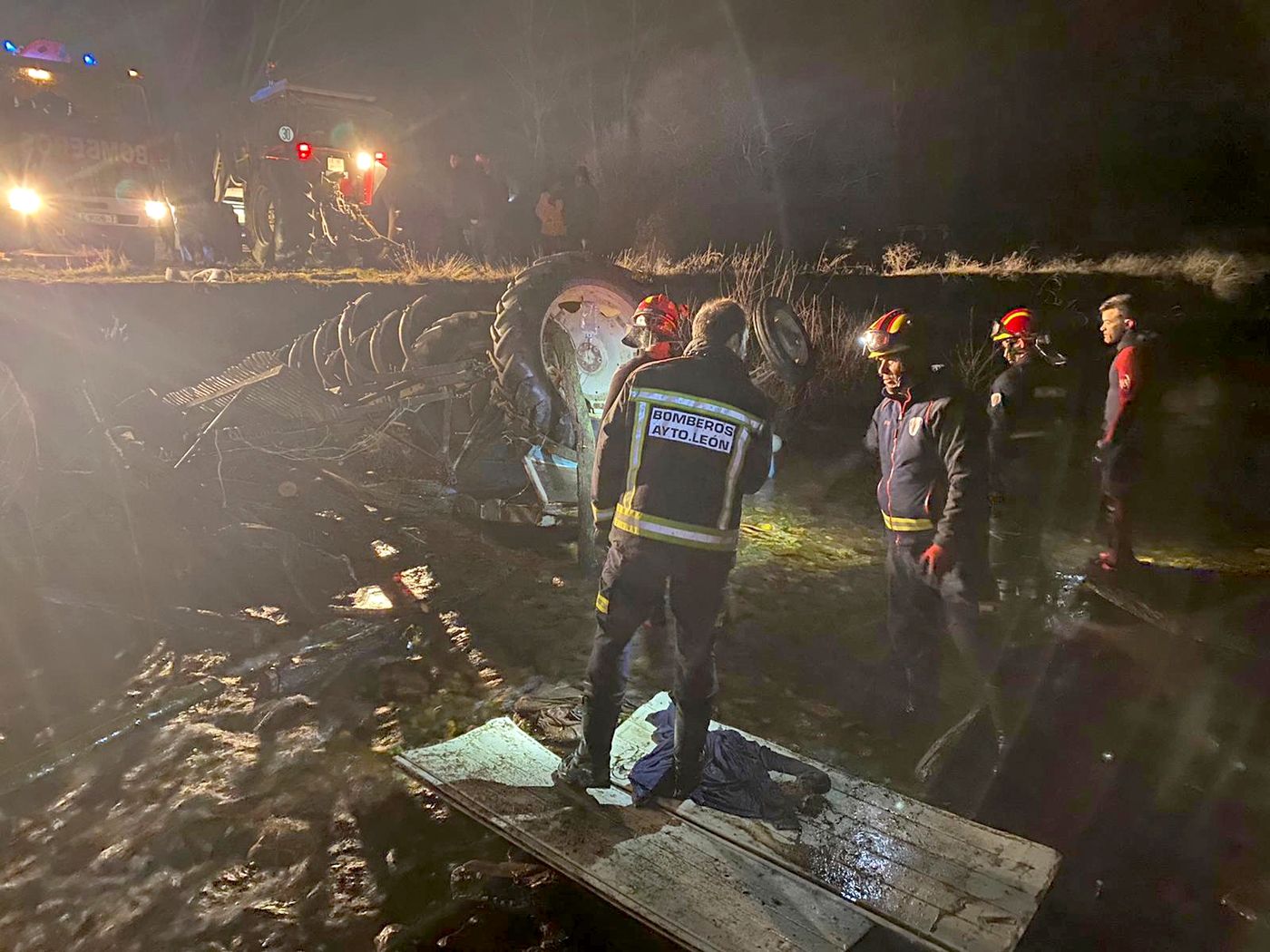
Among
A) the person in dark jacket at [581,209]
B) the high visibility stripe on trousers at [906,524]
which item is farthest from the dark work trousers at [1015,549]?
the person in dark jacket at [581,209]

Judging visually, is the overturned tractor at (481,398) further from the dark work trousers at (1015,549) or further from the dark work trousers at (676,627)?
the dark work trousers at (1015,549)

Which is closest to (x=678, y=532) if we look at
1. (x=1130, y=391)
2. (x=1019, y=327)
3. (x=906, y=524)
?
(x=906, y=524)

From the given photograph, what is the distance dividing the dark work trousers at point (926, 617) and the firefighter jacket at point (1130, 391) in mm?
2496

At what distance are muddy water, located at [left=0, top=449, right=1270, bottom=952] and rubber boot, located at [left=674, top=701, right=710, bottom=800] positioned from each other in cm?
65

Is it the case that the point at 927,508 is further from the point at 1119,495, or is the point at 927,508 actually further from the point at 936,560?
the point at 1119,495

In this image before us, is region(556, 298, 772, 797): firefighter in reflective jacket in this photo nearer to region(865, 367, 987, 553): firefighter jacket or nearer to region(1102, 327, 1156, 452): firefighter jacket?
region(865, 367, 987, 553): firefighter jacket

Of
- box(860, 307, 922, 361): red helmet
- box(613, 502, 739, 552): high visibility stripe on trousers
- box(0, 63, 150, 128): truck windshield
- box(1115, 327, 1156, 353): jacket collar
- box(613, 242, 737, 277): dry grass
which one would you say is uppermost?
box(0, 63, 150, 128): truck windshield

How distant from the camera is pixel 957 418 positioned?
3.42m

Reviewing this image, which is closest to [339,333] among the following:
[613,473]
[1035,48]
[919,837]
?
[613,473]

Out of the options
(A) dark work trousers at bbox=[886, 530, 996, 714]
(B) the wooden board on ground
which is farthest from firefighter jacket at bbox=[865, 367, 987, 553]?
(B) the wooden board on ground

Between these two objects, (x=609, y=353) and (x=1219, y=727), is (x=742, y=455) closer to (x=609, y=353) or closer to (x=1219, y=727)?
(x=1219, y=727)

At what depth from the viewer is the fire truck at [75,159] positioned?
11.8 meters

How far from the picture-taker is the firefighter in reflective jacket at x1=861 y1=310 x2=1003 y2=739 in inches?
136

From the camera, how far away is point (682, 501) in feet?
9.61
